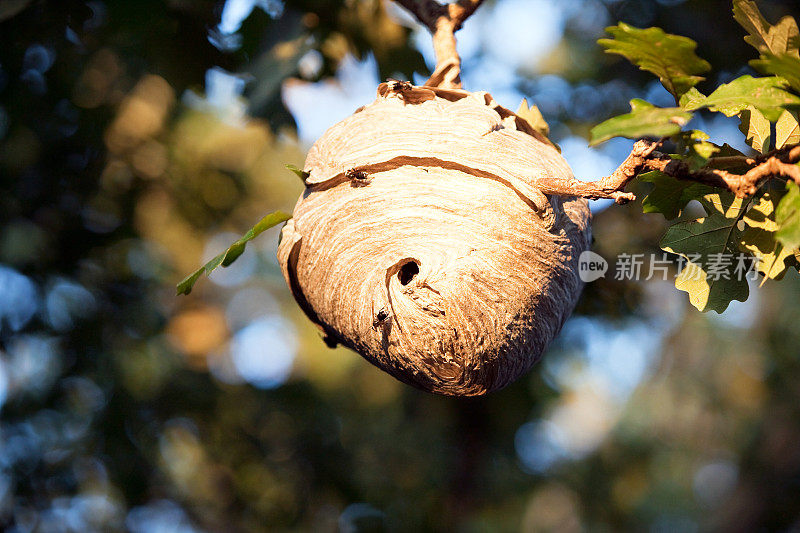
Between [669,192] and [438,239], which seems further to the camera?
[438,239]

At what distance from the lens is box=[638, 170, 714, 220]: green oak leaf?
137cm

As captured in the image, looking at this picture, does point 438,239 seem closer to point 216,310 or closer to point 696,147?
point 696,147

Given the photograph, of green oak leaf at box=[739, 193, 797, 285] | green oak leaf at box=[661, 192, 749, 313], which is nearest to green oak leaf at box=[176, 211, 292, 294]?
green oak leaf at box=[661, 192, 749, 313]

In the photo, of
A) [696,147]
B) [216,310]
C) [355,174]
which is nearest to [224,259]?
[355,174]

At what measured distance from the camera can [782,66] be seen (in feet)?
3.67

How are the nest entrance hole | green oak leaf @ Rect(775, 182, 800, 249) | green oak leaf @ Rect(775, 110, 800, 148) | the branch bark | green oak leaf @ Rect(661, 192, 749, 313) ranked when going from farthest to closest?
the branch bark, the nest entrance hole, green oak leaf @ Rect(661, 192, 749, 313), green oak leaf @ Rect(775, 110, 800, 148), green oak leaf @ Rect(775, 182, 800, 249)

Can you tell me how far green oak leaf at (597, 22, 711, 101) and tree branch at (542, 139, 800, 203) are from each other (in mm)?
113

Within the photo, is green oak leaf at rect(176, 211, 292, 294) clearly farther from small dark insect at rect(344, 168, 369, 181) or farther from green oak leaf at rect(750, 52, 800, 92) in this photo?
green oak leaf at rect(750, 52, 800, 92)

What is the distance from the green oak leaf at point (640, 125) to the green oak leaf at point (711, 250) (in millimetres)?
353

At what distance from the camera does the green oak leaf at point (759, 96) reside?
1122 mm

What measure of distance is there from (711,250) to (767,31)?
42cm

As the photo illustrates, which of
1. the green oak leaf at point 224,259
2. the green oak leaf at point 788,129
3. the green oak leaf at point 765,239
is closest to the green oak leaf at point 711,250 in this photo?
the green oak leaf at point 765,239

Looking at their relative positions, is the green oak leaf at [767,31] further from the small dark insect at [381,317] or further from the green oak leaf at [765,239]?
the small dark insect at [381,317]

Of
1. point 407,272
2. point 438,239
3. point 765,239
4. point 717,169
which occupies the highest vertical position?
point 717,169
